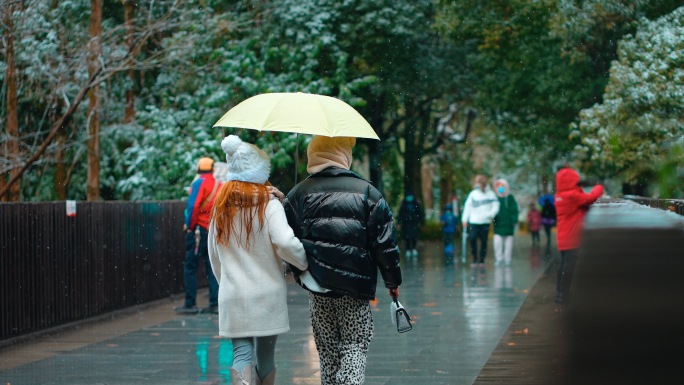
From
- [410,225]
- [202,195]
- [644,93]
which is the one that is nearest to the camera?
[202,195]

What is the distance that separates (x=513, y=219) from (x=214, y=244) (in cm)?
1608

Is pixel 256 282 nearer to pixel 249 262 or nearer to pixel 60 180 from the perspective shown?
pixel 249 262

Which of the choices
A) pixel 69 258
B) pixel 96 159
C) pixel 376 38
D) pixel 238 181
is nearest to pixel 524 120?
pixel 376 38

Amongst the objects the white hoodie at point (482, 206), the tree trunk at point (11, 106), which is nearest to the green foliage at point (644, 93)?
the white hoodie at point (482, 206)

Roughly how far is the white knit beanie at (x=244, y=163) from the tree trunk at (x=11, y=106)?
26.5 ft

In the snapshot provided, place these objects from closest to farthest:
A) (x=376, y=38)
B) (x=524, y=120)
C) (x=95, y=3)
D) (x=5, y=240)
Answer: (x=5, y=240) < (x=95, y=3) < (x=376, y=38) < (x=524, y=120)

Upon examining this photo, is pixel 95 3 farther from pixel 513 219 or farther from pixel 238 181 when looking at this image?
pixel 238 181

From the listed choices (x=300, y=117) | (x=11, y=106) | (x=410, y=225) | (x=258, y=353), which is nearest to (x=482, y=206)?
(x=410, y=225)

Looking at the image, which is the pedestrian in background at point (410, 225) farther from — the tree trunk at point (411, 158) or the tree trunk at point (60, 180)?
the tree trunk at point (411, 158)

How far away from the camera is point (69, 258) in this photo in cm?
1170

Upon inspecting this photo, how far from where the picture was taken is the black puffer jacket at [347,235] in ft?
18.8

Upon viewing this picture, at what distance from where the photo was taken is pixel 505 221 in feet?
71.2

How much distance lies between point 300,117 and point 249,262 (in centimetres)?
95

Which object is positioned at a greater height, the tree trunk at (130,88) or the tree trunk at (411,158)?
the tree trunk at (130,88)
